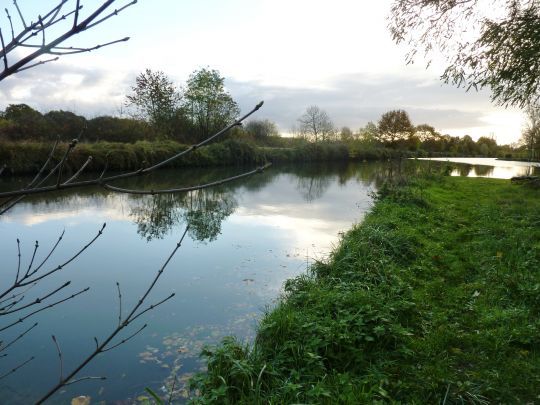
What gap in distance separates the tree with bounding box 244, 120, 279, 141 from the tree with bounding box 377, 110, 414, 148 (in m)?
19.8

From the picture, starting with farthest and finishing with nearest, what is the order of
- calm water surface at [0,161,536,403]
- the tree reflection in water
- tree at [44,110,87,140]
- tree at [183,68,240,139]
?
tree at [183,68,240,139], tree at [44,110,87,140], the tree reflection in water, calm water surface at [0,161,536,403]

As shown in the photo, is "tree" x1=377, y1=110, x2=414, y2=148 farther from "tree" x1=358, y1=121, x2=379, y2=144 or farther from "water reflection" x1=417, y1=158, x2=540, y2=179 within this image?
"water reflection" x1=417, y1=158, x2=540, y2=179

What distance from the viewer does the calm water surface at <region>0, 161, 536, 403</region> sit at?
14.6 feet

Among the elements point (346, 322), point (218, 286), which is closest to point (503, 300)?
point (346, 322)

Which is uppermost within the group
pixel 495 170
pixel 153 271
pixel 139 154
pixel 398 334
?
pixel 139 154

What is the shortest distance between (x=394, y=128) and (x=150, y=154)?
47697 mm

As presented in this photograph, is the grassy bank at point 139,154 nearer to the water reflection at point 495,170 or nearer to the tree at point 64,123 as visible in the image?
the tree at point 64,123

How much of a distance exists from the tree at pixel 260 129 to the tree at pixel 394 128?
65.1 feet

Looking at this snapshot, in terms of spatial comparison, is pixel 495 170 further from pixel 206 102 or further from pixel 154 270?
pixel 154 270

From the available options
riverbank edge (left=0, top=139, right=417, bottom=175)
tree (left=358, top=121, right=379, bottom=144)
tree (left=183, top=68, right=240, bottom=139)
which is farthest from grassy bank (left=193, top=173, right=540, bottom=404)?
tree (left=358, top=121, right=379, bottom=144)

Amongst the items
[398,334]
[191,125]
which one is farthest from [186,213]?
[191,125]

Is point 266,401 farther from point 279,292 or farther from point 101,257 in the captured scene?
point 101,257

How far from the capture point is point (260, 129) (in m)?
51.5

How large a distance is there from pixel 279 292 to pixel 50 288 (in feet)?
12.9
